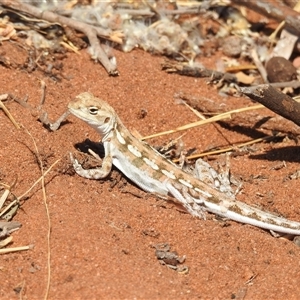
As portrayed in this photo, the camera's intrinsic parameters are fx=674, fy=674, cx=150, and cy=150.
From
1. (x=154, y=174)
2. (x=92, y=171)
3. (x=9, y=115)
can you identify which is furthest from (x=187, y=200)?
(x=9, y=115)

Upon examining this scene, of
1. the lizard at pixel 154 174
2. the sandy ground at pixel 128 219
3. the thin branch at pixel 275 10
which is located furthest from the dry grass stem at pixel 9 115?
the thin branch at pixel 275 10

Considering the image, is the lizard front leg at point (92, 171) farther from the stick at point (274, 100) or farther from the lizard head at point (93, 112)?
the stick at point (274, 100)

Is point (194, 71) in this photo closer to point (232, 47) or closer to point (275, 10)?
point (232, 47)

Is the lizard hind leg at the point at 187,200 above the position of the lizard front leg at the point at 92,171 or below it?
below

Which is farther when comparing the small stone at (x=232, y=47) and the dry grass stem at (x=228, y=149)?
the small stone at (x=232, y=47)

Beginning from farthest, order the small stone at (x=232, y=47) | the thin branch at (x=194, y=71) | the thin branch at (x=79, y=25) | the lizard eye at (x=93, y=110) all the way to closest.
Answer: the small stone at (x=232, y=47) < the thin branch at (x=194, y=71) < the thin branch at (x=79, y=25) < the lizard eye at (x=93, y=110)

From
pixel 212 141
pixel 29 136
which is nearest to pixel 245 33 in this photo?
pixel 212 141

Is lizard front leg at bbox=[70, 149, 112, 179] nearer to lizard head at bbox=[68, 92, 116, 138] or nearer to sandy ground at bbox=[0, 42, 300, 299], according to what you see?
sandy ground at bbox=[0, 42, 300, 299]
